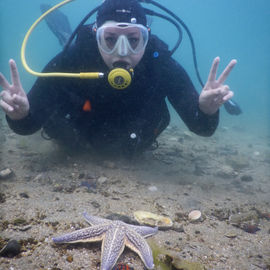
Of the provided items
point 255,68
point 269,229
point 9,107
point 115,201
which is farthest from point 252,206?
point 255,68

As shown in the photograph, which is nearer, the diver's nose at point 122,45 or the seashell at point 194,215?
the seashell at point 194,215

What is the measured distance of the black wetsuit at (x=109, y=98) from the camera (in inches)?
185

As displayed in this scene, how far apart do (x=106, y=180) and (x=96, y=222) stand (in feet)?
6.69

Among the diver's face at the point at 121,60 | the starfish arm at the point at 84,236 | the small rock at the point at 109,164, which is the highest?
the diver's face at the point at 121,60

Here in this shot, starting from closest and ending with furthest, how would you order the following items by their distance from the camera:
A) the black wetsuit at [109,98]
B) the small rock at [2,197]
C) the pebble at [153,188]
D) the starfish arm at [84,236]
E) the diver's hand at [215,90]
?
the starfish arm at [84,236] → the small rock at [2,197] → the diver's hand at [215,90] → the pebble at [153,188] → the black wetsuit at [109,98]

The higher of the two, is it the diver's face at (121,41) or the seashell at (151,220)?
the diver's face at (121,41)

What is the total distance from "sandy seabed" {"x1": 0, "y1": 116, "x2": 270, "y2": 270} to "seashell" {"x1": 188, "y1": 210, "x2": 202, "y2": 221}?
0.08 metres

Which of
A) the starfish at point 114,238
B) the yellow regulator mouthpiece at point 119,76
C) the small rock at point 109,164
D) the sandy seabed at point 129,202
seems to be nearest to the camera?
the starfish at point 114,238

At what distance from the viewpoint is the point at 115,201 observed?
3631 mm

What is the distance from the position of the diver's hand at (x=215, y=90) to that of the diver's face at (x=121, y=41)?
5.36 feet

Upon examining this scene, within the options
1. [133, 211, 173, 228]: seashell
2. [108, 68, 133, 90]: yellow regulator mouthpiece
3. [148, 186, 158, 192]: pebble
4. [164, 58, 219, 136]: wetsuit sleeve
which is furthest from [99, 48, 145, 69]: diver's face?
[133, 211, 173, 228]: seashell

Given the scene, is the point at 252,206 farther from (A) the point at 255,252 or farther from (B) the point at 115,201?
(B) the point at 115,201

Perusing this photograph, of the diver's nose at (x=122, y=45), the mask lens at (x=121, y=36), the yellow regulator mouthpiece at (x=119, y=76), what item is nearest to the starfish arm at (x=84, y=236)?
the yellow regulator mouthpiece at (x=119, y=76)

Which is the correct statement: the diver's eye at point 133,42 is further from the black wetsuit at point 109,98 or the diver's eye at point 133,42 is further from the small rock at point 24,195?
the small rock at point 24,195
